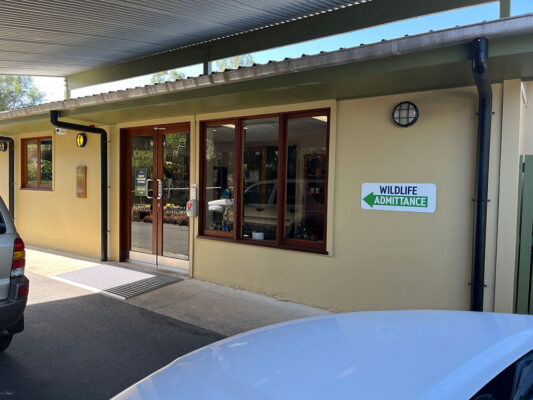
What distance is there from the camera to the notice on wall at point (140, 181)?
23.2ft

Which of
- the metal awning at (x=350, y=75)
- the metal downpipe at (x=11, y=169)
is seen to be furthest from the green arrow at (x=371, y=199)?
the metal downpipe at (x=11, y=169)

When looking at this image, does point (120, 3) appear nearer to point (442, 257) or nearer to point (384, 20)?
point (384, 20)

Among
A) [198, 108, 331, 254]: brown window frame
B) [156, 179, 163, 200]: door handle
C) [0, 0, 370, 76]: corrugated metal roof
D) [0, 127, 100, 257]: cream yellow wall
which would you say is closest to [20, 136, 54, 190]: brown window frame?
[0, 127, 100, 257]: cream yellow wall

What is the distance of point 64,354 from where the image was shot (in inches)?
143

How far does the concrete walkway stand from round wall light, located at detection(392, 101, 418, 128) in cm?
248

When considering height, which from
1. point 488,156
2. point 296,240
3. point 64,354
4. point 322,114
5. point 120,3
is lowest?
point 64,354

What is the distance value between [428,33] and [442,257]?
2318 millimetres

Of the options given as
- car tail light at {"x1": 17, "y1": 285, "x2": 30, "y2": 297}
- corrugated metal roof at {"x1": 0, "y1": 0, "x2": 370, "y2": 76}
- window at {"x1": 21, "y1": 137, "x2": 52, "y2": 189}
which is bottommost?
car tail light at {"x1": 17, "y1": 285, "x2": 30, "y2": 297}

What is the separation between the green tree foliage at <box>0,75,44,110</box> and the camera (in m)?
23.9

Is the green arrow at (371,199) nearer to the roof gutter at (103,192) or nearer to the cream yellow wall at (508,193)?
the cream yellow wall at (508,193)

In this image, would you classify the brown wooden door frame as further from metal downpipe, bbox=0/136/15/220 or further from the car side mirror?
the car side mirror

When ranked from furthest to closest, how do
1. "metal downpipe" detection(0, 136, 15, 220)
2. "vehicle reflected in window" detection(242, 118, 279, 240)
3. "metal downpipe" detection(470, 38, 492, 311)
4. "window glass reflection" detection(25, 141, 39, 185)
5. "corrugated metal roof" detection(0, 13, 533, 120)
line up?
"metal downpipe" detection(0, 136, 15, 220) → "window glass reflection" detection(25, 141, 39, 185) → "vehicle reflected in window" detection(242, 118, 279, 240) → "metal downpipe" detection(470, 38, 492, 311) → "corrugated metal roof" detection(0, 13, 533, 120)

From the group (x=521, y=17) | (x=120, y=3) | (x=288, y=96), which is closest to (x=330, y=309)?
(x=288, y=96)

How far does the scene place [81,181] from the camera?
25.4 ft
